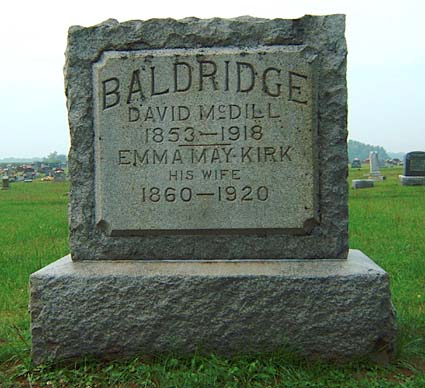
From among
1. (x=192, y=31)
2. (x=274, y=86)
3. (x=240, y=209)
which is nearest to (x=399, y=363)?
(x=240, y=209)

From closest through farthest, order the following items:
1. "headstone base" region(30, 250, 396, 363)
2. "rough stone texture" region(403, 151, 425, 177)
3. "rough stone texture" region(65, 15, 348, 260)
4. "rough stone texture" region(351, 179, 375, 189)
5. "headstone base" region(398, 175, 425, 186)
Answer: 1. "headstone base" region(30, 250, 396, 363)
2. "rough stone texture" region(65, 15, 348, 260)
3. "rough stone texture" region(351, 179, 375, 189)
4. "headstone base" region(398, 175, 425, 186)
5. "rough stone texture" region(403, 151, 425, 177)

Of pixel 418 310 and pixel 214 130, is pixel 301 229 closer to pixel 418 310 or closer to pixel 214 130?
pixel 214 130

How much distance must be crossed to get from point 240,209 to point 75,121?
1.11 meters

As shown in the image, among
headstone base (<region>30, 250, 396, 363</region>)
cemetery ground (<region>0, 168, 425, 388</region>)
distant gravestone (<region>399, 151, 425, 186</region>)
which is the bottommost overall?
cemetery ground (<region>0, 168, 425, 388</region>)

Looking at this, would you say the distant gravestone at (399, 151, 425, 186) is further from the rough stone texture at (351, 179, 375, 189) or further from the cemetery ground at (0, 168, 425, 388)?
the cemetery ground at (0, 168, 425, 388)

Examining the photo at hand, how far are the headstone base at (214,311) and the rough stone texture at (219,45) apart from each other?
7.9 inches

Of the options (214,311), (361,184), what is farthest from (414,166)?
(214,311)

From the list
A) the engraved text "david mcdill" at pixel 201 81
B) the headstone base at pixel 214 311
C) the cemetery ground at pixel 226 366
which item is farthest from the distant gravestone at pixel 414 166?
the headstone base at pixel 214 311

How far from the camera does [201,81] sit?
3291 mm

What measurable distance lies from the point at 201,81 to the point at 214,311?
1.31 m

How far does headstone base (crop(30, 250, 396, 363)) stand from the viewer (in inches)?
117

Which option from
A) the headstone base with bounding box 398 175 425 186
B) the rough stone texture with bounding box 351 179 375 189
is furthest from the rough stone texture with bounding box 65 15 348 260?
the headstone base with bounding box 398 175 425 186

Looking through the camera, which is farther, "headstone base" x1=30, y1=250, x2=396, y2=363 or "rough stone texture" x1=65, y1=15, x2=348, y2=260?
"rough stone texture" x1=65, y1=15, x2=348, y2=260

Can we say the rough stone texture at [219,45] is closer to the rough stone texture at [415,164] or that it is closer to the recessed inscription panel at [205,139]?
the recessed inscription panel at [205,139]
